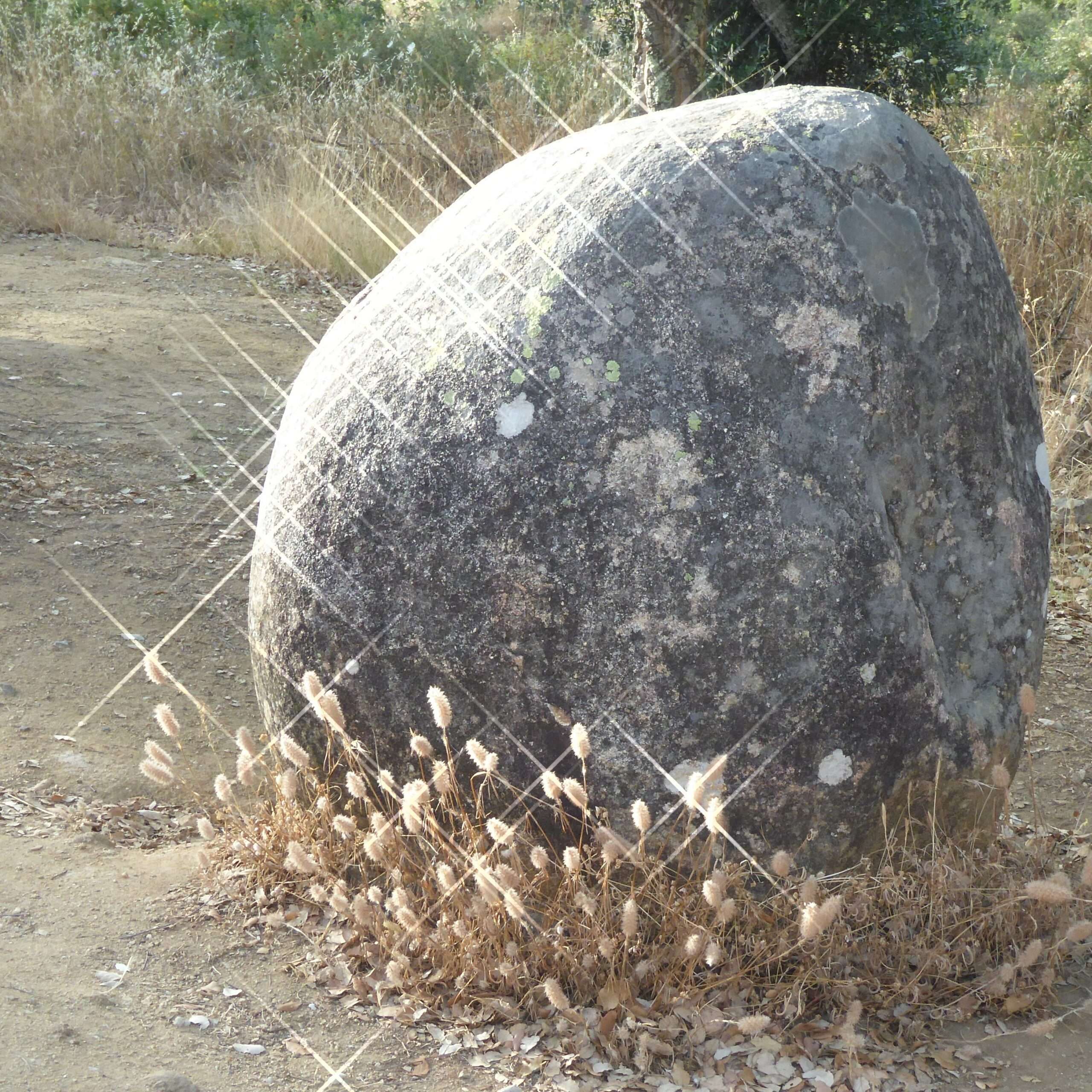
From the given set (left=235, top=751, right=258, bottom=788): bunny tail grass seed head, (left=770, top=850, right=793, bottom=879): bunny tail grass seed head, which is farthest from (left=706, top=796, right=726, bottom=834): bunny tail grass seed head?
(left=235, top=751, right=258, bottom=788): bunny tail grass seed head

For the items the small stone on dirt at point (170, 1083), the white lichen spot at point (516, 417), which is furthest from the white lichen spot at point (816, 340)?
the small stone on dirt at point (170, 1083)

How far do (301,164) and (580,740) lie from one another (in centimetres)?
781

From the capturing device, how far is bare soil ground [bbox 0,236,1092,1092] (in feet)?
7.57

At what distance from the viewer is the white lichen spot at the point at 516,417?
248 centimetres

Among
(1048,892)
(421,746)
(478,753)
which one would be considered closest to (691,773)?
(478,753)

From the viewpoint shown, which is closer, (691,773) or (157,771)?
(691,773)

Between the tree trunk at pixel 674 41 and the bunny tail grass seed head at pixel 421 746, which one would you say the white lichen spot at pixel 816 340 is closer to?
the bunny tail grass seed head at pixel 421 746

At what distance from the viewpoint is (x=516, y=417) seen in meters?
2.48

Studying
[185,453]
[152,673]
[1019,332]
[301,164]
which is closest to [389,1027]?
[152,673]

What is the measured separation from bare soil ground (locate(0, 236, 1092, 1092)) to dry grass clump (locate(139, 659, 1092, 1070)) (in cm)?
14

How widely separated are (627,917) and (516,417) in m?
0.99

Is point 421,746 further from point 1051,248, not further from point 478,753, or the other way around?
point 1051,248

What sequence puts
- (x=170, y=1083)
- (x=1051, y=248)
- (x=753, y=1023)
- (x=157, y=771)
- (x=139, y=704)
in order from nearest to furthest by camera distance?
(x=170, y=1083) < (x=753, y=1023) < (x=157, y=771) < (x=139, y=704) < (x=1051, y=248)

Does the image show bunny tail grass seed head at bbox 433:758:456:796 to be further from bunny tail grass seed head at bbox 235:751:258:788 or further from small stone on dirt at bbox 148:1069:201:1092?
small stone on dirt at bbox 148:1069:201:1092
